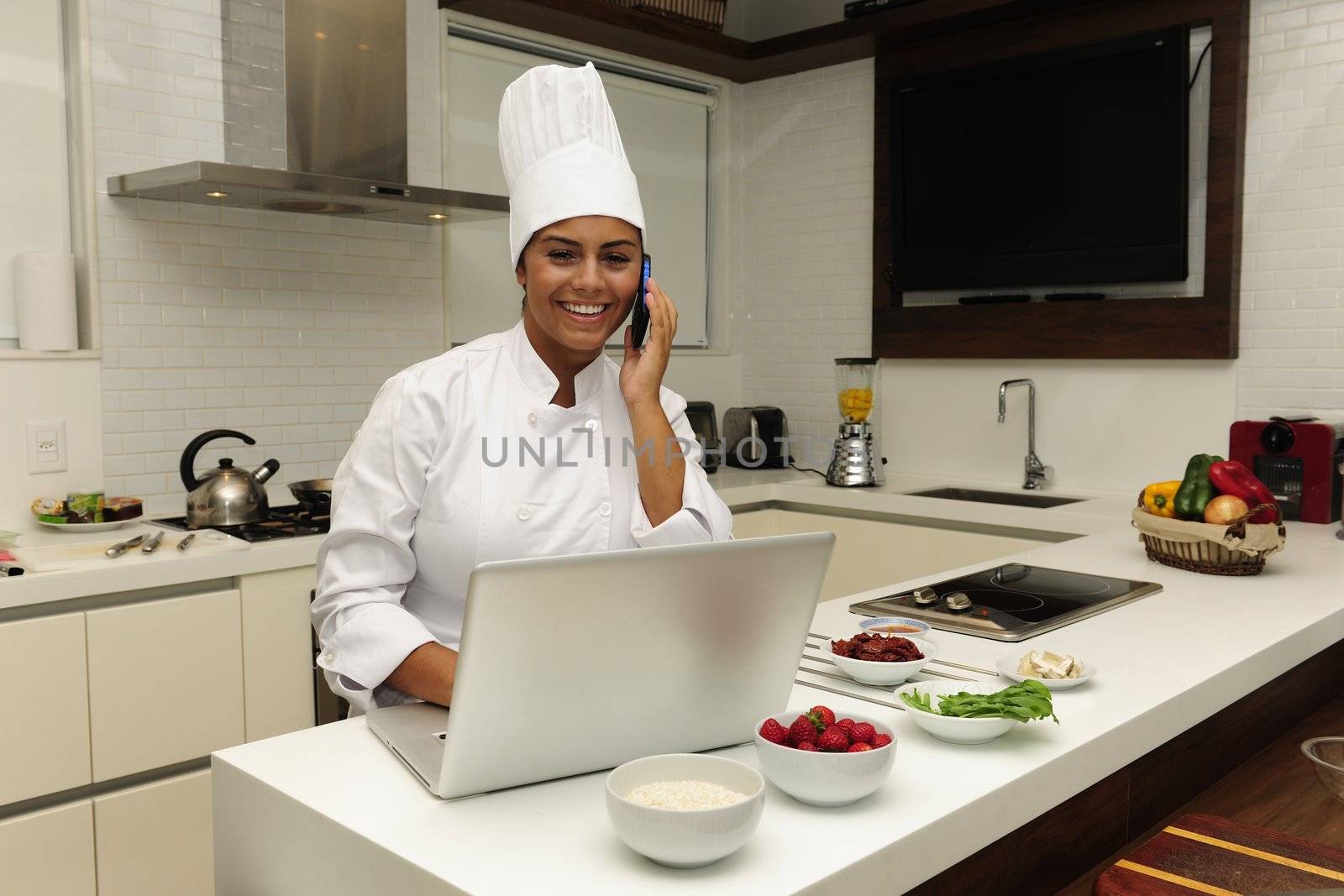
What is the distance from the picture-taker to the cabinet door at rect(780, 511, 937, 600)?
3812 millimetres

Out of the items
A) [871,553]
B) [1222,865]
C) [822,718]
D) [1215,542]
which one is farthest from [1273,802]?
[871,553]

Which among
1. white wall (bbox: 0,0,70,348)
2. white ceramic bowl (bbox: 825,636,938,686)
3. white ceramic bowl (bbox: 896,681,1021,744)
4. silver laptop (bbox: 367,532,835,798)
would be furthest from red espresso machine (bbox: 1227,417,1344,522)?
white wall (bbox: 0,0,70,348)

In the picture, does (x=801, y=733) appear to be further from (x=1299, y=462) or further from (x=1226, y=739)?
(x=1299, y=462)

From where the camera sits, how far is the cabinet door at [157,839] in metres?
2.59

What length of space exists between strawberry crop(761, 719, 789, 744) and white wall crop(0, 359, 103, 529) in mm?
2519

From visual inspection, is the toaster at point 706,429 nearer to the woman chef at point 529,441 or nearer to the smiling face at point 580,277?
the woman chef at point 529,441

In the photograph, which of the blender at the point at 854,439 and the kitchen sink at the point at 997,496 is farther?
the blender at the point at 854,439

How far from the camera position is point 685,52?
4.52 m

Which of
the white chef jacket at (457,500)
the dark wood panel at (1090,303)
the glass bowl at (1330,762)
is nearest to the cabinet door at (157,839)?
the white chef jacket at (457,500)

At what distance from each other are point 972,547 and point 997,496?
500 mm

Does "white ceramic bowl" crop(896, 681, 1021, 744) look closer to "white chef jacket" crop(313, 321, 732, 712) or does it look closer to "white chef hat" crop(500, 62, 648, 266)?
"white chef jacket" crop(313, 321, 732, 712)

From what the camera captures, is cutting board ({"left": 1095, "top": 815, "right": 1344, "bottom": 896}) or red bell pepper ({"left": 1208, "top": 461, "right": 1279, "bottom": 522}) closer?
cutting board ({"left": 1095, "top": 815, "right": 1344, "bottom": 896})

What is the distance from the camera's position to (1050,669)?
1.64 m

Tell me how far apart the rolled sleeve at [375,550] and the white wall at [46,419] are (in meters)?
1.80
